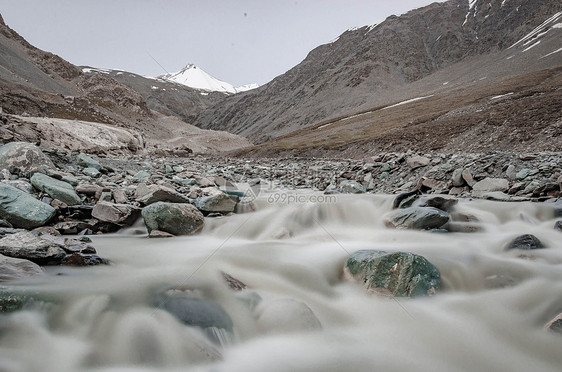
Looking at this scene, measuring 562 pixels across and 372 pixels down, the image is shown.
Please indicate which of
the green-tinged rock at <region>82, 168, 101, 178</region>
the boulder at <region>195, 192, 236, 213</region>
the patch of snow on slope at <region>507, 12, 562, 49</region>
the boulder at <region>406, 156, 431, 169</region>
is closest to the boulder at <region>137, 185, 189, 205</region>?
the boulder at <region>195, 192, 236, 213</region>

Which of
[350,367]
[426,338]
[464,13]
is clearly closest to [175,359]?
[350,367]

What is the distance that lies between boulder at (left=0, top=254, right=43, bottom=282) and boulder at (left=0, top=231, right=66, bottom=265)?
0.41 feet

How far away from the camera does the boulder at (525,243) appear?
4.29 meters

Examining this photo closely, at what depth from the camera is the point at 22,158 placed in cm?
700

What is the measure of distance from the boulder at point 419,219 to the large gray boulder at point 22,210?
5.88 metres

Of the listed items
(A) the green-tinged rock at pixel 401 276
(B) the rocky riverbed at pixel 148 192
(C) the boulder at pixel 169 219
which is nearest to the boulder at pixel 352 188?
(B) the rocky riverbed at pixel 148 192

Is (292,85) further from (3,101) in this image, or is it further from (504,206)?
(504,206)

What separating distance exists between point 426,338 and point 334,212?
384cm

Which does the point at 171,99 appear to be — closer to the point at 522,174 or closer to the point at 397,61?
the point at 397,61

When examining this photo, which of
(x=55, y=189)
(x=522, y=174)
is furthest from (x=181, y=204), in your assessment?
(x=522, y=174)

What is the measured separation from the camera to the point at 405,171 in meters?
9.53

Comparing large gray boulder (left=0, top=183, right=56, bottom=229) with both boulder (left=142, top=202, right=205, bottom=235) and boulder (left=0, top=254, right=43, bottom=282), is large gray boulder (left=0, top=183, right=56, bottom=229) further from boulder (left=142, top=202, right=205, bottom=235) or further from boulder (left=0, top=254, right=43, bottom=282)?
boulder (left=0, top=254, right=43, bottom=282)

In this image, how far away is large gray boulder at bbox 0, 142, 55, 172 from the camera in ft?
22.5

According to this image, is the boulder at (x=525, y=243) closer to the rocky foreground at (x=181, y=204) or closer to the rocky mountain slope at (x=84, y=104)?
the rocky foreground at (x=181, y=204)
